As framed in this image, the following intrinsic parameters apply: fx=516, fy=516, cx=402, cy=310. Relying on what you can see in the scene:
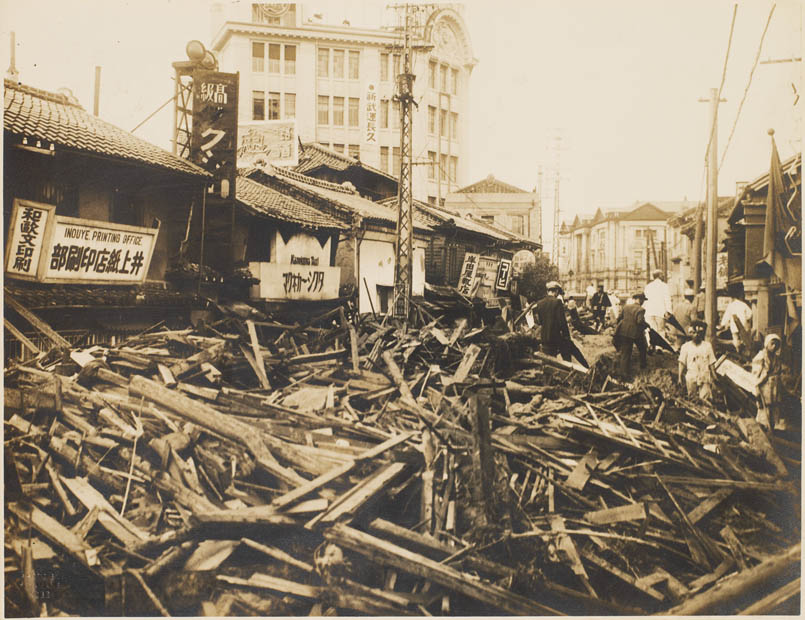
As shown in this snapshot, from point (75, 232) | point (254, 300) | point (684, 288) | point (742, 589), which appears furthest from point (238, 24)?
point (742, 589)

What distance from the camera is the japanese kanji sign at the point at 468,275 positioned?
11.1 metres

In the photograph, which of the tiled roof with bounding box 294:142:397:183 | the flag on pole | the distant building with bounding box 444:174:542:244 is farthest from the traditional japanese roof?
the flag on pole

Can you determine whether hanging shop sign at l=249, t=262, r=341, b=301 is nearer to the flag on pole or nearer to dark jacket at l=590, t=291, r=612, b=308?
dark jacket at l=590, t=291, r=612, b=308

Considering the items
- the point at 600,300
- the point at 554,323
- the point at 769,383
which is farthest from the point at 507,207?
the point at 769,383

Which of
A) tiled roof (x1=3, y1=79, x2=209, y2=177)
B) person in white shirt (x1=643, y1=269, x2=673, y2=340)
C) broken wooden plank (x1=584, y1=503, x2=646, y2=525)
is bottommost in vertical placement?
broken wooden plank (x1=584, y1=503, x2=646, y2=525)

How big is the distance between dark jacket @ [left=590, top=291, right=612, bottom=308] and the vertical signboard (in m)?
7.58

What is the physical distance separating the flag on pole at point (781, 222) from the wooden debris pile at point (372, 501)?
1.84 m

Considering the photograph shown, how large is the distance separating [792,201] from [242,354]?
6.76 meters

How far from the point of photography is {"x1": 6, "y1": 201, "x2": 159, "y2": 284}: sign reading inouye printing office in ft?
19.1

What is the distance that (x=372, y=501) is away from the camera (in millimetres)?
4898

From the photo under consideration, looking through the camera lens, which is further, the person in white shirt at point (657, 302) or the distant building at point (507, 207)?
the distant building at point (507, 207)

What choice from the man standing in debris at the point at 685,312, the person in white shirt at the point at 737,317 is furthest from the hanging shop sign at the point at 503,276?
the person in white shirt at the point at 737,317

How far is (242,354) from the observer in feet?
22.1

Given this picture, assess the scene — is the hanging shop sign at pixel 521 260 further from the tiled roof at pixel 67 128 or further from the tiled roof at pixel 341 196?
the tiled roof at pixel 67 128
